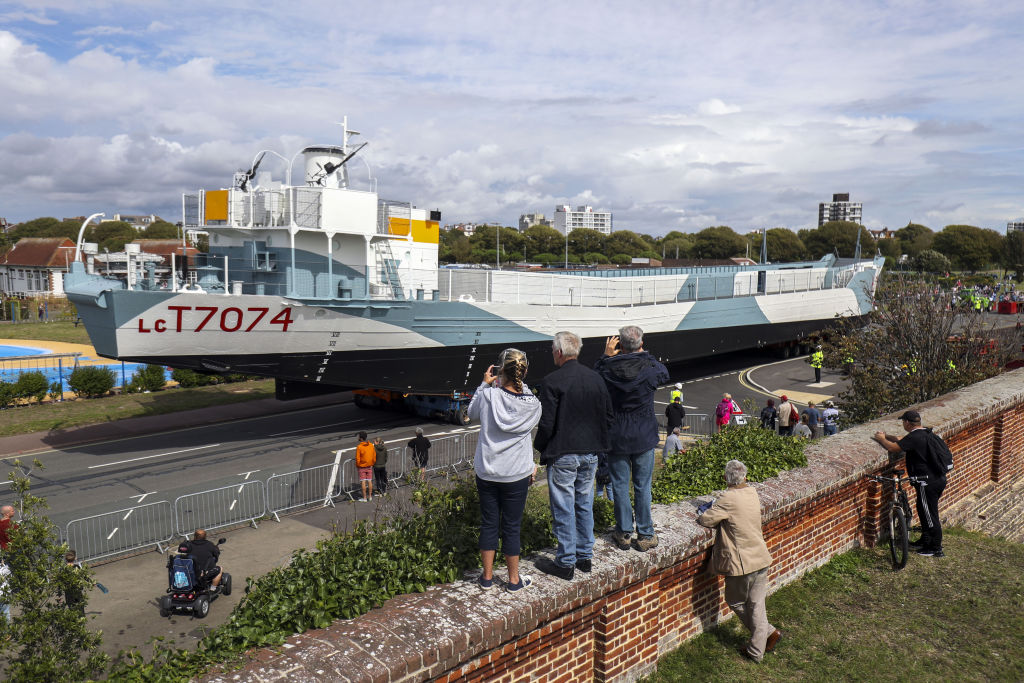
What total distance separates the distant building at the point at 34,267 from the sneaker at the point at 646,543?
250ft

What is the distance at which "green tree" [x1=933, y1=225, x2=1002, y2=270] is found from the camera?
90.8 m

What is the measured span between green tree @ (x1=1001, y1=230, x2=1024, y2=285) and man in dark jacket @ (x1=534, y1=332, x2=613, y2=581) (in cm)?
9543

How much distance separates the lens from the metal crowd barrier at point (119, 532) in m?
10.8

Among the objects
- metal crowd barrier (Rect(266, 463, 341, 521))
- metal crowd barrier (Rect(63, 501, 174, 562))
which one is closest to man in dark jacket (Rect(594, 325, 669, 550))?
metal crowd barrier (Rect(63, 501, 174, 562))

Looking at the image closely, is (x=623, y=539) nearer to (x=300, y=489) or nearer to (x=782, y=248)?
(x=300, y=489)

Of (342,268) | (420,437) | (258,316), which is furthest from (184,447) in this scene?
(420,437)

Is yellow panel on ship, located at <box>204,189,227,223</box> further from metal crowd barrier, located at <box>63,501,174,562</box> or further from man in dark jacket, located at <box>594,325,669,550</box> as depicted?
man in dark jacket, located at <box>594,325,669,550</box>

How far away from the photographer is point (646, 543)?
507cm

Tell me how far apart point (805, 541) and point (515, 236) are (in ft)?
311

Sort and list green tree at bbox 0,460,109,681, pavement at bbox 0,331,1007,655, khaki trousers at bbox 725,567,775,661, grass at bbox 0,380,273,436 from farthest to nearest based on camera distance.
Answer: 1. grass at bbox 0,380,273,436
2. pavement at bbox 0,331,1007,655
3. khaki trousers at bbox 725,567,775,661
4. green tree at bbox 0,460,109,681

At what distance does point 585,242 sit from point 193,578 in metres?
104

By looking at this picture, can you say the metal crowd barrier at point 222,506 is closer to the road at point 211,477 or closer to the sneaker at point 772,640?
the road at point 211,477

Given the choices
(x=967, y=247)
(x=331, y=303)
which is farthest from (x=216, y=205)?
(x=967, y=247)

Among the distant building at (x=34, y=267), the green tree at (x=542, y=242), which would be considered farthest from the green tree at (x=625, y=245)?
the distant building at (x=34, y=267)
